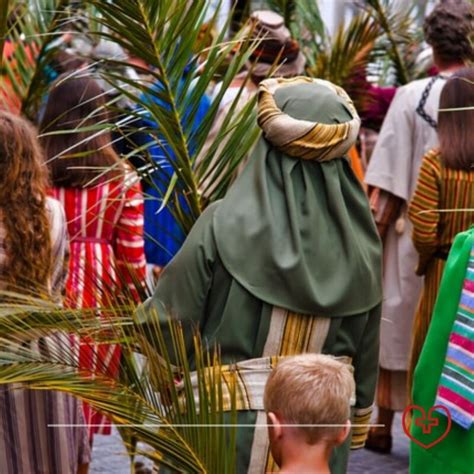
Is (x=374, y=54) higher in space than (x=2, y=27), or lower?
lower

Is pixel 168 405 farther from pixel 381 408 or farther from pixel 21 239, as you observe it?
pixel 381 408

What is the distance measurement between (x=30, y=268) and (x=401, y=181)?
2748mm

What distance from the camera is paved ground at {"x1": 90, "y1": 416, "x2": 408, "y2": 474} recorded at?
6902 mm

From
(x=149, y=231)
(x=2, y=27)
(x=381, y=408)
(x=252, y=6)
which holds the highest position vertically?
(x=2, y=27)

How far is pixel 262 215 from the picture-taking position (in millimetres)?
3994

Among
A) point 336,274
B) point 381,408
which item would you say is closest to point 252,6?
point 381,408

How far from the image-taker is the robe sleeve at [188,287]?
401cm

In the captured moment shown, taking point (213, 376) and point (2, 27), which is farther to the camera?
point (2, 27)

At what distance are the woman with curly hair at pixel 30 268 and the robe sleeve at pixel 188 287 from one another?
511 millimetres

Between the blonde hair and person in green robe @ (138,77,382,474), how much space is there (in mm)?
633

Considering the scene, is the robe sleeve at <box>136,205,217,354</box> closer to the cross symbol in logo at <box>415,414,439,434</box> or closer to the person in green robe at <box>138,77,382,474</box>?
the person in green robe at <box>138,77,382,474</box>

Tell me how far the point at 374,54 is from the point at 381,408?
2.75 meters

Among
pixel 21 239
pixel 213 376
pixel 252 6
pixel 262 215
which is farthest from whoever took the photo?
pixel 252 6

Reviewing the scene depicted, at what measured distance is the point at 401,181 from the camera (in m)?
7.10
